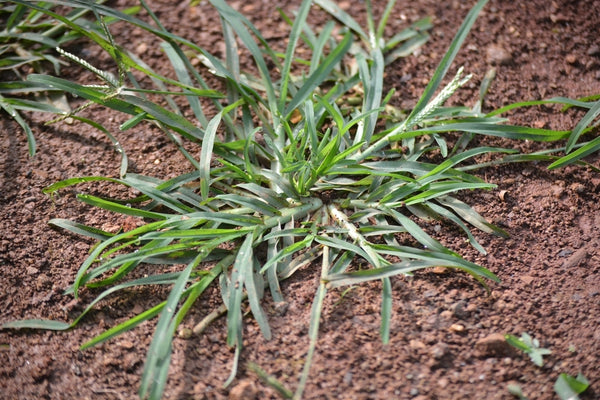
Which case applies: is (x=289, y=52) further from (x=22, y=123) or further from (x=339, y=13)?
(x=22, y=123)

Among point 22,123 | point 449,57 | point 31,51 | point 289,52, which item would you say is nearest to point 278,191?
point 289,52

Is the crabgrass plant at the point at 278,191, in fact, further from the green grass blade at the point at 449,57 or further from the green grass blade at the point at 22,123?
the green grass blade at the point at 22,123

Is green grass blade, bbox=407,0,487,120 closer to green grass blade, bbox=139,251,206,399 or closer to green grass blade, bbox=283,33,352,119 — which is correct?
green grass blade, bbox=283,33,352,119

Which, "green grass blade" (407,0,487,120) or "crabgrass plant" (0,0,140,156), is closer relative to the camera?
"green grass blade" (407,0,487,120)

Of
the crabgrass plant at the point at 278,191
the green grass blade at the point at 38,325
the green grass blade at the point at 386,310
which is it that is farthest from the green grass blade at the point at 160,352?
the green grass blade at the point at 386,310

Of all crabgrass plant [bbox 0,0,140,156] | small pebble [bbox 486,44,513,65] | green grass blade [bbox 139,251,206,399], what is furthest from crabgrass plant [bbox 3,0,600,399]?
crabgrass plant [bbox 0,0,140,156]

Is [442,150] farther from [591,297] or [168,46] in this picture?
[168,46]

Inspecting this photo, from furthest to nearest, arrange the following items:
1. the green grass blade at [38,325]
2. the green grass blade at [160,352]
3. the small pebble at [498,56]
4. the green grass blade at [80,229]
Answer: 1. the small pebble at [498,56]
2. the green grass blade at [80,229]
3. the green grass blade at [38,325]
4. the green grass blade at [160,352]

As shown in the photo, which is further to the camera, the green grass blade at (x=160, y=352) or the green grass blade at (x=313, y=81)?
the green grass blade at (x=313, y=81)

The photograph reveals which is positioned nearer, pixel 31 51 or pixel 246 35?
pixel 246 35
